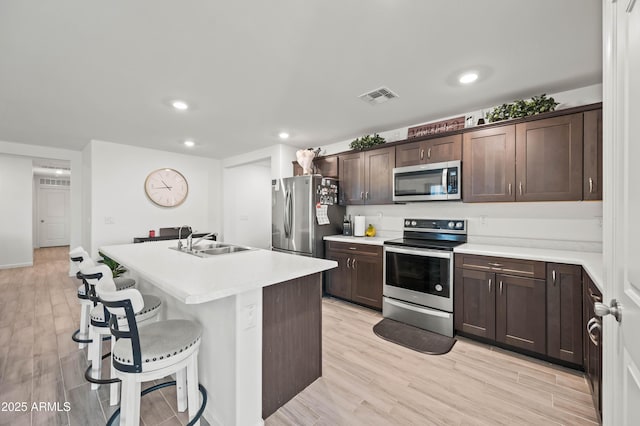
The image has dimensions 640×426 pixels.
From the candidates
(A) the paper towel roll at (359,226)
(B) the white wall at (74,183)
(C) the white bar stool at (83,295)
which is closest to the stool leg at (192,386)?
(C) the white bar stool at (83,295)

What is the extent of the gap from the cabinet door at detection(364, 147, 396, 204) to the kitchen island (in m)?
1.92

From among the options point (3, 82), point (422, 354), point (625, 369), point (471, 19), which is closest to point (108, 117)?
point (3, 82)

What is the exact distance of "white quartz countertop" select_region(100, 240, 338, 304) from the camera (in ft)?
3.98

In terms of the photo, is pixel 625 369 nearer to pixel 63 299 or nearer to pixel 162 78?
pixel 162 78

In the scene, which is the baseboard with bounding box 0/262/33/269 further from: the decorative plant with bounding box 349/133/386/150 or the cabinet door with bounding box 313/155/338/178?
the decorative plant with bounding box 349/133/386/150

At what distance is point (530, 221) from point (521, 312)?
3.19 ft

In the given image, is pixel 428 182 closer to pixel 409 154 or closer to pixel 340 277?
pixel 409 154

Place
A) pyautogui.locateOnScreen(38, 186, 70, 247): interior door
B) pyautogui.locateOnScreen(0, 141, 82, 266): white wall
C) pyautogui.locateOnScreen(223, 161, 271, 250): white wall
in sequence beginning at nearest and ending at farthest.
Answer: pyautogui.locateOnScreen(0, 141, 82, 266): white wall, pyautogui.locateOnScreen(223, 161, 271, 250): white wall, pyautogui.locateOnScreen(38, 186, 70, 247): interior door

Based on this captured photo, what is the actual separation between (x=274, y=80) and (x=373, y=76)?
2.89ft

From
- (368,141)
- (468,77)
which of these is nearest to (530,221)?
(468,77)

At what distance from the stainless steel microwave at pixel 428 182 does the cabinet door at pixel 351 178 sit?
548 millimetres

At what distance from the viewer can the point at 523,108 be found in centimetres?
249

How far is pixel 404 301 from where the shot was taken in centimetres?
295

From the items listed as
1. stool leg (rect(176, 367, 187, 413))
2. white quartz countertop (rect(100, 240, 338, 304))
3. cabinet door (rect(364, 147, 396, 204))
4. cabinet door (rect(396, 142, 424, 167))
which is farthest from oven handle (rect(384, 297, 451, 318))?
stool leg (rect(176, 367, 187, 413))
